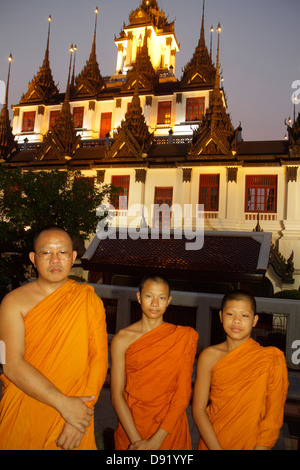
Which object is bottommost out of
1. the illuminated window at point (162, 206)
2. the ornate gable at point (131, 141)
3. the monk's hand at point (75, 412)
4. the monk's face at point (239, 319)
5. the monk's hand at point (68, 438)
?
the monk's hand at point (68, 438)

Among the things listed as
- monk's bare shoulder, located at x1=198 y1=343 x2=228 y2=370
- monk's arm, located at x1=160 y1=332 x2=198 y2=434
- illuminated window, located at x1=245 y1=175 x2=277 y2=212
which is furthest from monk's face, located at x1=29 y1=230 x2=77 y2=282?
illuminated window, located at x1=245 y1=175 x2=277 y2=212

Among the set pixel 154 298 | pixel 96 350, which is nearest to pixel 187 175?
pixel 154 298

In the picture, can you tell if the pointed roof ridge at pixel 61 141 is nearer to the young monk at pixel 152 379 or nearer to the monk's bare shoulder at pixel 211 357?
the young monk at pixel 152 379

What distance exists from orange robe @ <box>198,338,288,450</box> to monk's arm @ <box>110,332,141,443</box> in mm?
599

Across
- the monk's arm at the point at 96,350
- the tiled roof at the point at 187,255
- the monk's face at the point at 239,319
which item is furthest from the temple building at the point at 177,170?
the monk's arm at the point at 96,350

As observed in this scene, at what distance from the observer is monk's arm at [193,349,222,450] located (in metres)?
2.72

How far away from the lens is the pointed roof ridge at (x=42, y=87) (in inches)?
1379

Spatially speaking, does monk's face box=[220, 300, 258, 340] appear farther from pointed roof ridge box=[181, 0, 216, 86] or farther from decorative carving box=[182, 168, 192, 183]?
pointed roof ridge box=[181, 0, 216, 86]

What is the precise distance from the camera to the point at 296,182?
20.5 metres

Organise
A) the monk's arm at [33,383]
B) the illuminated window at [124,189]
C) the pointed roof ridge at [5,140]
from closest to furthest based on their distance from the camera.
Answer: the monk's arm at [33,383] → the illuminated window at [124,189] → the pointed roof ridge at [5,140]

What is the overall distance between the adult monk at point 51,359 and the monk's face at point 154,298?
522 mm

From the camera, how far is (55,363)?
2.52m

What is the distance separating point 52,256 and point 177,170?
805 inches

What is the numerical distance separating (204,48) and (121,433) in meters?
35.5
